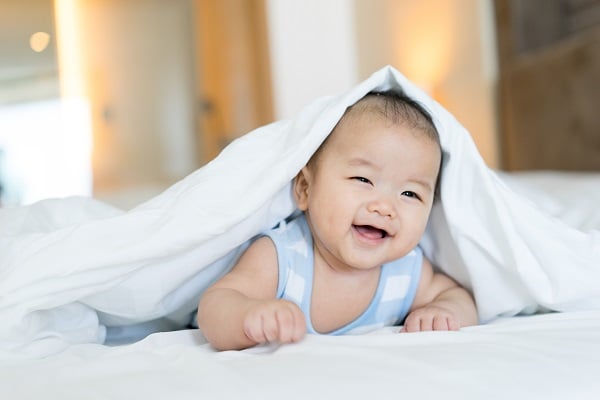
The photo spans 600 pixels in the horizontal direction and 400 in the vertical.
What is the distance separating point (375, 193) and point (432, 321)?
18 cm

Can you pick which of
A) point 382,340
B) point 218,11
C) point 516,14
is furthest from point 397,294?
point 218,11

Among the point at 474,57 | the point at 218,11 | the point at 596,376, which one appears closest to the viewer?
the point at 596,376

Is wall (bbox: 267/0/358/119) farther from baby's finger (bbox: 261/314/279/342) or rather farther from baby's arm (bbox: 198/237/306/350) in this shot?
baby's finger (bbox: 261/314/279/342)

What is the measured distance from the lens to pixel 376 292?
0.99 m

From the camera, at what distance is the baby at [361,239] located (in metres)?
0.90

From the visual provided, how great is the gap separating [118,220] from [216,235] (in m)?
0.12

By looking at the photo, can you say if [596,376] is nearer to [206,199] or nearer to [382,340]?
[382,340]

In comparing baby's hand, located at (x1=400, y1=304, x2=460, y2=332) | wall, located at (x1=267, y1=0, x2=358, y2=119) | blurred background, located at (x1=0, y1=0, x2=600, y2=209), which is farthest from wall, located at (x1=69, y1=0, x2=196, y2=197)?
baby's hand, located at (x1=400, y1=304, x2=460, y2=332)

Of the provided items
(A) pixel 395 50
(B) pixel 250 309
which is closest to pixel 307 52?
(A) pixel 395 50

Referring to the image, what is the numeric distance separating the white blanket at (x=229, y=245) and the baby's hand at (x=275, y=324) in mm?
171

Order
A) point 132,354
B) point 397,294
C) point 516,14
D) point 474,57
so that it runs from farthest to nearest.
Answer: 1. point 474,57
2. point 516,14
3. point 397,294
4. point 132,354

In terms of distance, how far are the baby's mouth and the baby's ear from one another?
0.10 meters

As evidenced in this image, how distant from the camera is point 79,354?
2.56 feet

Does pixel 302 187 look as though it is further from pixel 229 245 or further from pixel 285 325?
pixel 285 325
